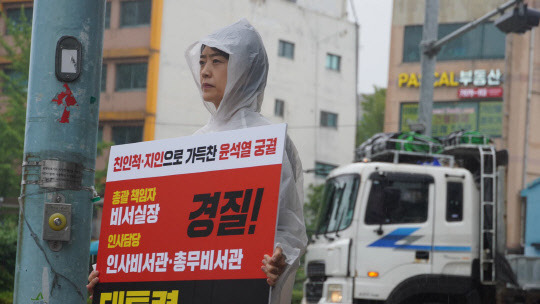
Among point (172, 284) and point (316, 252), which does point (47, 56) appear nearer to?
point (172, 284)

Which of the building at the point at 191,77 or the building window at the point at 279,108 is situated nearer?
the building at the point at 191,77

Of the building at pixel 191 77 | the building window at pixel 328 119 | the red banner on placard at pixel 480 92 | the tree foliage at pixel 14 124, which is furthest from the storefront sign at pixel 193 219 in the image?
the building window at pixel 328 119

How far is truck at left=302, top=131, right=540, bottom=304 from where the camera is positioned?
33.8 feet

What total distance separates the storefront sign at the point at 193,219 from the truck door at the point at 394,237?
711 centimetres

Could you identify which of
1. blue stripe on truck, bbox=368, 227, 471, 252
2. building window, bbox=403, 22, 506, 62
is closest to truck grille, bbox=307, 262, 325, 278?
blue stripe on truck, bbox=368, 227, 471, 252

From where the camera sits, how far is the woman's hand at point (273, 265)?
291cm

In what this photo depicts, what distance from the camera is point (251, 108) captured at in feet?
11.3

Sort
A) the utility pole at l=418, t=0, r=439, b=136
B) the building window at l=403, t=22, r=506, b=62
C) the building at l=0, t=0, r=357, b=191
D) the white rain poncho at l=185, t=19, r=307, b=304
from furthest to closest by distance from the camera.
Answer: the building at l=0, t=0, r=357, b=191 → the building window at l=403, t=22, r=506, b=62 → the utility pole at l=418, t=0, r=439, b=136 → the white rain poncho at l=185, t=19, r=307, b=304

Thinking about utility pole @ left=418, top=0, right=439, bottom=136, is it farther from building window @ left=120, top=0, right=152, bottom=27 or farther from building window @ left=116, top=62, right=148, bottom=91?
building window @ left=120, top=0, right=152, bottom=27

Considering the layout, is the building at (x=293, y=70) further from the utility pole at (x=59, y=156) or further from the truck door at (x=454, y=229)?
the utility pole at (x=59, y=156)

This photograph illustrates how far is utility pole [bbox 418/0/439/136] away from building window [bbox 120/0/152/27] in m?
18.4

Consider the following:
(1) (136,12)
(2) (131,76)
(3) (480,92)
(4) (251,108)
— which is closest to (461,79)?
(3) (480,92)

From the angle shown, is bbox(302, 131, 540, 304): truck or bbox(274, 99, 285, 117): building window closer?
bbox(302, 131, 540, 304): truck

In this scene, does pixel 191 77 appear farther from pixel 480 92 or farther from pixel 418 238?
pixel 418 238
